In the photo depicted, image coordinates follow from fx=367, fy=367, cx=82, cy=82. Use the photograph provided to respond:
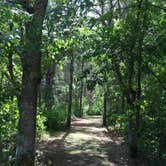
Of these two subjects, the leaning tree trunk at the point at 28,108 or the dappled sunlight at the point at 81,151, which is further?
the dappled sunlight at the point at 81,151

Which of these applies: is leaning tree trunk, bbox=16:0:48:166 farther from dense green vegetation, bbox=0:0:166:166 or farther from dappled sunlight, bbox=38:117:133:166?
dappled sunlight, bbox=38:117:133:166

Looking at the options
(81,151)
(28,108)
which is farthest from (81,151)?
(28,108)

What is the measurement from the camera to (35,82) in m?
8.25

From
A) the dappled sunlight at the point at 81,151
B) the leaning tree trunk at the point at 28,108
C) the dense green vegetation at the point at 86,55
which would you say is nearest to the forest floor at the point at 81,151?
the dappled sunlight at the point at 81,151

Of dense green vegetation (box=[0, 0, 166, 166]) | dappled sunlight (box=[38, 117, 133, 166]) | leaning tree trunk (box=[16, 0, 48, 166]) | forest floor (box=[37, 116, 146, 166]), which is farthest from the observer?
dappled sunlight (box=[38, 117, 133, 166])

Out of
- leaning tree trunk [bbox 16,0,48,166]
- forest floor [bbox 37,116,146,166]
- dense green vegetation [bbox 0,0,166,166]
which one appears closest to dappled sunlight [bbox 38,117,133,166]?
forest floor [bbox 37,116,146,166]

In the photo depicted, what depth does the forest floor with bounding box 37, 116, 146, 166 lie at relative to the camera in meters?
12.7

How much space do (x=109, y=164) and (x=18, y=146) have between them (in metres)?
5.24

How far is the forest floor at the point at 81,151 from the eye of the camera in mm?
12734

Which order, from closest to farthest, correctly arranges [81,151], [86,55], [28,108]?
[28,108] → [86,55] → [81,151]

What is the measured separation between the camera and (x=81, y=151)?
15.2 m

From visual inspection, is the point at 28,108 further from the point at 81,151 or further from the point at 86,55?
the point at 81,151

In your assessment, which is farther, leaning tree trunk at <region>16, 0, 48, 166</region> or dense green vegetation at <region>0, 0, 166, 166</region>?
leaning tree trunk at <region>16, 0, 48, 166</region>

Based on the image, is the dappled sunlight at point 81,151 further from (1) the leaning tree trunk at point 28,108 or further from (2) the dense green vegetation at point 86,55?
(1) the leaning tree trunk at point 28,108
